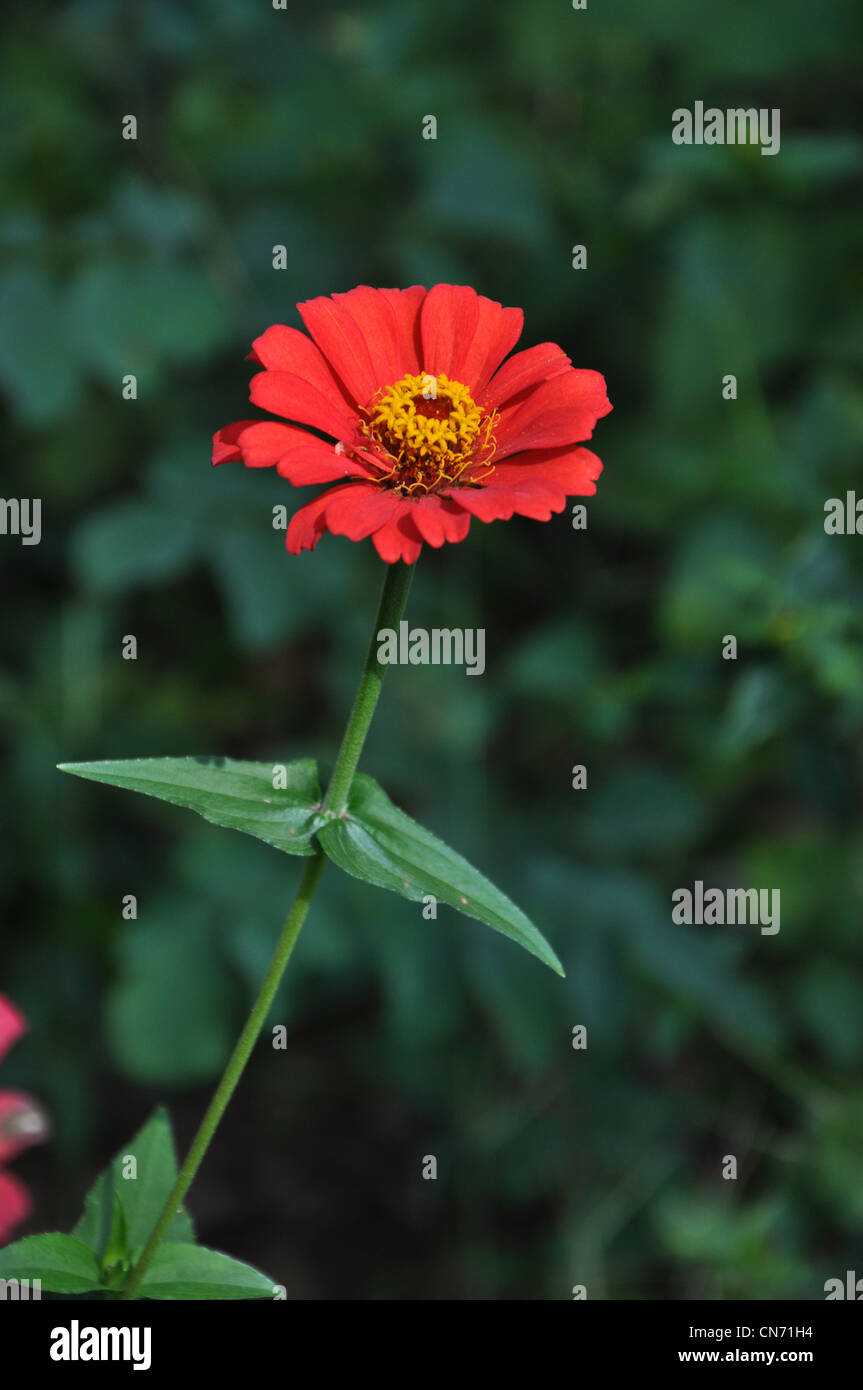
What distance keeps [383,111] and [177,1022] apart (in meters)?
2.04

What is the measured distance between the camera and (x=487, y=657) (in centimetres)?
313

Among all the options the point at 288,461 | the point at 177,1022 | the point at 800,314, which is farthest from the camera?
the point at 800,314

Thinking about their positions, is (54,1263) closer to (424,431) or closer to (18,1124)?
(18,1124)

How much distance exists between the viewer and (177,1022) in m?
2.62

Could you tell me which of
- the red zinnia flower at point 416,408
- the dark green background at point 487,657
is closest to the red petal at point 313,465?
the red zinnia flower at point 416,408

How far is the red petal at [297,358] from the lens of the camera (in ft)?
4.06

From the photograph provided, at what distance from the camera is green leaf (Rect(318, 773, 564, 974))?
1171 mm

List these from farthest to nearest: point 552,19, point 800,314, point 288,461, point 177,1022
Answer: point 552,19 < point 800,314 < point 177,1022 < point 288,461

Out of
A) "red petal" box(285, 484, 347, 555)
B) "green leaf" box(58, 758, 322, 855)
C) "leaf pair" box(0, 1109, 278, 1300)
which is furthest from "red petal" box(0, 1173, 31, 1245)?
"red petal" box(285, 484, 347, 555)

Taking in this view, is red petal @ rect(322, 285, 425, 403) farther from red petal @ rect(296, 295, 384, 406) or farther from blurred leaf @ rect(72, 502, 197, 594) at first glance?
blurred leaf @ rect(72, 502, 197, 594)

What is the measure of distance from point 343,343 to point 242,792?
0.45 m

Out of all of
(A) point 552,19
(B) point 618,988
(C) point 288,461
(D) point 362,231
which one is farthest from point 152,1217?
(A) point 552,19
